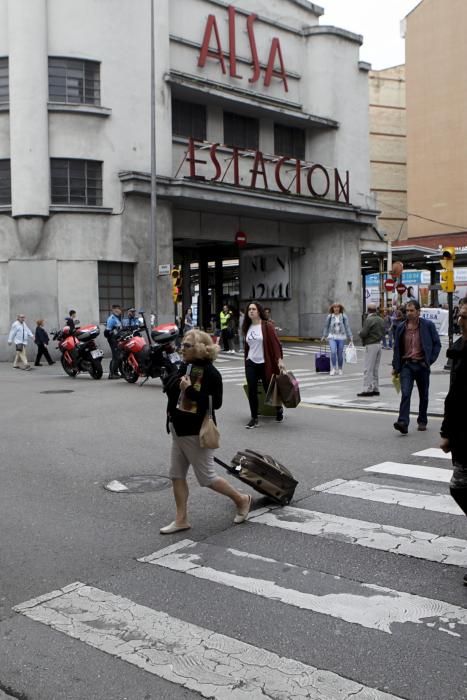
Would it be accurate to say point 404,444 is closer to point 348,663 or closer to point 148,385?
point 348,663

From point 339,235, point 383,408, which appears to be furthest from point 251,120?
point 383,408

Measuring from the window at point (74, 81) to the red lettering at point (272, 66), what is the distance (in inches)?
326

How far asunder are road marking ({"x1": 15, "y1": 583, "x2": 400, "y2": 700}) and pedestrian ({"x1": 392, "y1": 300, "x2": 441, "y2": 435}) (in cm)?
634

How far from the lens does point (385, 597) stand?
14.7ft

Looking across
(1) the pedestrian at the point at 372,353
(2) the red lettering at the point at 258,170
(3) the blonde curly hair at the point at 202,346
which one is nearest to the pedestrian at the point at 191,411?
(3) the blonde curly hair at the point at 202,346

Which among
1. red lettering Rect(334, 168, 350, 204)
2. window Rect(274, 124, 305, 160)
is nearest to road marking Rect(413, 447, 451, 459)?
red lettering Rect(334, 168, 350, 204)

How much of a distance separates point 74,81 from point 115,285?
23.0 ft

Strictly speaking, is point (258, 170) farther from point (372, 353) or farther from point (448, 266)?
point (372, 353)

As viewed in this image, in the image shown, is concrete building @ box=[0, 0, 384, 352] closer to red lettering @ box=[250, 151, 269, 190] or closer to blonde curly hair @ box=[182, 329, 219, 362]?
red lettering @ box=[250, 151, 269, 190]

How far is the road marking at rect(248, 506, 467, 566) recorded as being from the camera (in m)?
5.27

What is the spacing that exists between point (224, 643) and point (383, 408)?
9058 mm

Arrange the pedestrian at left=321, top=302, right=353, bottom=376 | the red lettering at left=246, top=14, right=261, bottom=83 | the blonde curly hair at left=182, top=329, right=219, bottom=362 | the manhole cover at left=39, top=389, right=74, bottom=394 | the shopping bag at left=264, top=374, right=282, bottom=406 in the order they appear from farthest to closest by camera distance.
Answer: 1. the red lettering at left=246, top=14, right=261, bottom=83
2. the pedestrian at left=321, top=302, right=353, bottom=376
3. the manhole cover at left=39, top=389, right=74, bottom=394
4. the shopping bag at left=264, top=374, right=282, bottom=406
5. the blonde curly hair at left=182, top=329, right=219, bottom=362

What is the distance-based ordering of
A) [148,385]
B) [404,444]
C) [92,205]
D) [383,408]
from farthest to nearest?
[92,205] < [148,385] < [383,408] < [404,444]

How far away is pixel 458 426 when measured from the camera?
4762mm
